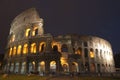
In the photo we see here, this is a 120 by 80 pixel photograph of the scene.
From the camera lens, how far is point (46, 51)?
35.4 meters

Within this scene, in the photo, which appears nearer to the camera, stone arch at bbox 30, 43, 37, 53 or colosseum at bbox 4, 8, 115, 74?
colosseum at bbox 4, 8, 115, 74

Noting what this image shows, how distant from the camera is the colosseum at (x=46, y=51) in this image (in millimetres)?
35866

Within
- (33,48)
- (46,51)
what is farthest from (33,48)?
(46,51)

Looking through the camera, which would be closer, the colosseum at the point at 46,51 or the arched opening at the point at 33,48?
the colosseum at the point at 46,51

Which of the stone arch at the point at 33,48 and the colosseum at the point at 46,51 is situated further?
the stone arch at the point at 33,48

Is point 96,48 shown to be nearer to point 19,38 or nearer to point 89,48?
point 89,48

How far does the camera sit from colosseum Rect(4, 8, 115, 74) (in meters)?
35.9

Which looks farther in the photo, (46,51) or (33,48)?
(33,48)

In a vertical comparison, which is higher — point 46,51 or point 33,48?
point 33,48

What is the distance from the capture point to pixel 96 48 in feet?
154

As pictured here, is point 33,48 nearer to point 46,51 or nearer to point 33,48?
point 33,48

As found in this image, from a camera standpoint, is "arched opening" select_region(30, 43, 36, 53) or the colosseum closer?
the colosseum

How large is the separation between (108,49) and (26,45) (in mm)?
28963

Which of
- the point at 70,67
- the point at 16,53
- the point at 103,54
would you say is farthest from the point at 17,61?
the point at 103,54
